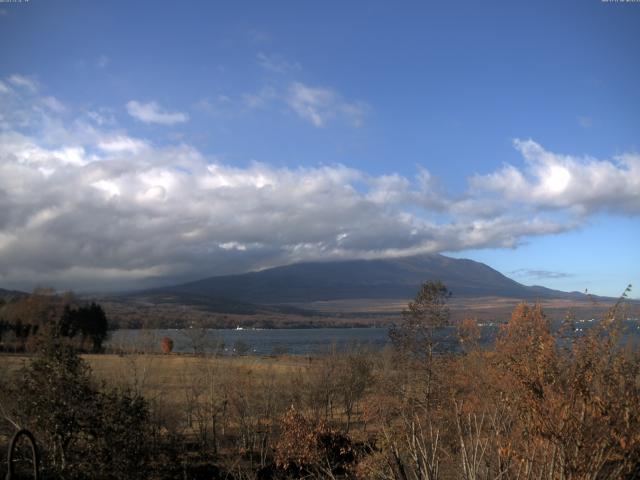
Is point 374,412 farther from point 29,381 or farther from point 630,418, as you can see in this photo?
point 630,418

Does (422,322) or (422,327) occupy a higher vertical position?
(422,322)

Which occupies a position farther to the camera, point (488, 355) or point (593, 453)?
point (488, 355)

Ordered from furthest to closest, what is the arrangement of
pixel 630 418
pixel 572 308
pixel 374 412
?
pixel 374 412, pixel 572 308, pixel 630 418

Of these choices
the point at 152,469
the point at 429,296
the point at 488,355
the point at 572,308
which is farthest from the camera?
the point at 429,296

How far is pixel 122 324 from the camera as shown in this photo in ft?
394

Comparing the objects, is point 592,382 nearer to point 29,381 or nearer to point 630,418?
point 630,418

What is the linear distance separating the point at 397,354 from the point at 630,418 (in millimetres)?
23269

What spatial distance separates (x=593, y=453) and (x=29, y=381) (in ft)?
48.0

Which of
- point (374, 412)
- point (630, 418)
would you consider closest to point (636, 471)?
point (630, 418)

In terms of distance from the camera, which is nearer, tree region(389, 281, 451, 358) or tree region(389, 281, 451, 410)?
tree region(389, 281, 451, 410)

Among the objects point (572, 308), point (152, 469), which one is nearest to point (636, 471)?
point (572, 308)

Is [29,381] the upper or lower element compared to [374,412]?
upper

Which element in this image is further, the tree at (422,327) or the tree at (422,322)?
the tree at (422,322)

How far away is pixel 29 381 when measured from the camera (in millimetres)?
16109
